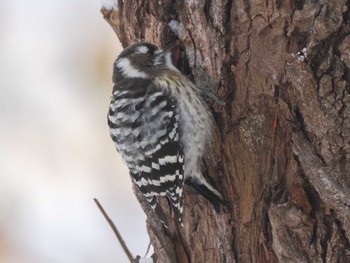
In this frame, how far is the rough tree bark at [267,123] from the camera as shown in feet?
7.30

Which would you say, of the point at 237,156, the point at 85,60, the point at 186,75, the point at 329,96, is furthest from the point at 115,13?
the point at 85,60

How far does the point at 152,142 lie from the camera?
282cm

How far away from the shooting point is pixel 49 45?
17.6 ft

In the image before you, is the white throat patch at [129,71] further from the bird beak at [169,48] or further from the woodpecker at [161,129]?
the bird beak at [169,48]

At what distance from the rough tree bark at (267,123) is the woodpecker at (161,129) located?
0.07m

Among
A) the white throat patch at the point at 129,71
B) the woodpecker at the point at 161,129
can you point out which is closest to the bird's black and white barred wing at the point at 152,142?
the woodpecker at the point at 161,129

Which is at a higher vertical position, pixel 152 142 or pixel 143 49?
pixel 143 49

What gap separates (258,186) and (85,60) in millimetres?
2988

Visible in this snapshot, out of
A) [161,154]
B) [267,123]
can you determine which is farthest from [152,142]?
[267,123]

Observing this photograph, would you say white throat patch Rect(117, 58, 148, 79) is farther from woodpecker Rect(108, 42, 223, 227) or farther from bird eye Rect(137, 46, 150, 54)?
bird eye Rect(137, 46, 150, 54)

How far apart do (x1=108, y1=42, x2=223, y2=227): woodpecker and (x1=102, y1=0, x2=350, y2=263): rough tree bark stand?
72mm

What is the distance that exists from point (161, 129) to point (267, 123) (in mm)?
578

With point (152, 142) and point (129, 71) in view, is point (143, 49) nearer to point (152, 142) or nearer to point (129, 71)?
point (129, 71)

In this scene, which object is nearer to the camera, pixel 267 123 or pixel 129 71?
pixel 267 123
